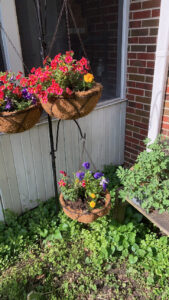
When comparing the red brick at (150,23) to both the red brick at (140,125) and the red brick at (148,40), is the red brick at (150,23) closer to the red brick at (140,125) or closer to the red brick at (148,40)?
the red brick at (148,40)

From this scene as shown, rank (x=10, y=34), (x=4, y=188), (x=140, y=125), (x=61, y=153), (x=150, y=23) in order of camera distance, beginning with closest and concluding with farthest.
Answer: (x=10, y=34) → (x=4, y=188) → (x=150, y=23) → (x=61, y=153) → (x=140, y=125)

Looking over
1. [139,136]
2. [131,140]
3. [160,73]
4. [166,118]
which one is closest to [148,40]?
[160,73]

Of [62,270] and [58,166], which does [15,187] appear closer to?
[58,166]

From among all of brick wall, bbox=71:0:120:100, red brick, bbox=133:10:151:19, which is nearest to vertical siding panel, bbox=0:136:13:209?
brick wall, bbox=71:0:120:100

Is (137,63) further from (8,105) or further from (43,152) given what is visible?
(8,105)

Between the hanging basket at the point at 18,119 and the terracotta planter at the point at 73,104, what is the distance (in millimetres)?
110

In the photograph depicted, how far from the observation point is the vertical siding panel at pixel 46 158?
2277 millimetres

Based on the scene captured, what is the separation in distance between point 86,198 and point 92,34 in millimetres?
1726

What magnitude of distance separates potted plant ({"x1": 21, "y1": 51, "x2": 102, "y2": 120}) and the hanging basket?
4.7 inches

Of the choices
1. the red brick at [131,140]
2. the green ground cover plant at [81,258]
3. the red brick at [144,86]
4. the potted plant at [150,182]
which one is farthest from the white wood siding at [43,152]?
the potted plant at [150,182]

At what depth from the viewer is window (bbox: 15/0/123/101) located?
6.42 ft

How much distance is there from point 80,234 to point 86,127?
1.16 m

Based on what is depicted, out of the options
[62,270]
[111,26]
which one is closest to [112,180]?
[62,270]

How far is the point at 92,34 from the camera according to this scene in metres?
2.43
